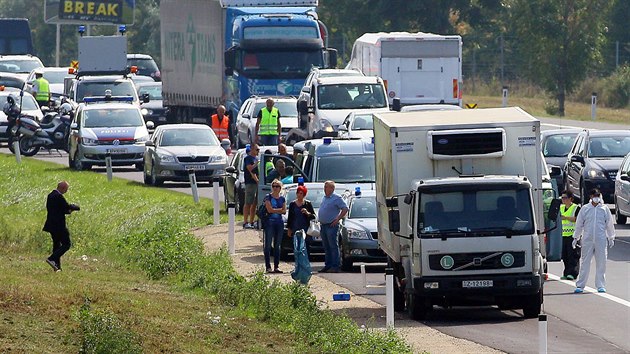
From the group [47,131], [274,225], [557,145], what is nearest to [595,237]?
[274,225]

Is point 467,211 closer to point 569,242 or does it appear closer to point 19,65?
point 569,242

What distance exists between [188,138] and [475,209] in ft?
66.7

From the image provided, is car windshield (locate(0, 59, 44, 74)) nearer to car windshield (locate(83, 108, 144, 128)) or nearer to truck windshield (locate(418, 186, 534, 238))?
car windshield (locate(83, 108, 144, 128))

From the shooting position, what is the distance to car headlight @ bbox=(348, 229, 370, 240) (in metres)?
25.9

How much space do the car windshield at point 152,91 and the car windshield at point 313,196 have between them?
33.1 meters

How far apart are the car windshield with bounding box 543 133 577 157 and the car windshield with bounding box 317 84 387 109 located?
4.54 metres

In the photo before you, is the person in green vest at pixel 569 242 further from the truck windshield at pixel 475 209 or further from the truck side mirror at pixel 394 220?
the truck side mirror at pixel 394 220

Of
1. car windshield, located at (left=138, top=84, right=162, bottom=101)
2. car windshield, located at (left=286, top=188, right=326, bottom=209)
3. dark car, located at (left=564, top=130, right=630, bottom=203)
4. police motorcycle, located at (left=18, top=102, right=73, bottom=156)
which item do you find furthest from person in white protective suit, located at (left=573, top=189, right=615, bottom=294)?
car windshield, located at (left=138, top=84, right=162, bottom=101)

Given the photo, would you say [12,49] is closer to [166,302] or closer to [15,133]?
[15,133]

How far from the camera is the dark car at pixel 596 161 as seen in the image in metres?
33.8

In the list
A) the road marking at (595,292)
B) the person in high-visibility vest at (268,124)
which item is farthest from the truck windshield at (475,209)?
the person in high-visibility vest at (268,124)

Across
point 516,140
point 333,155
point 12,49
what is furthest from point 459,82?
point 12,49

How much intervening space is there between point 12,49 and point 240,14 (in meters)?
33.6

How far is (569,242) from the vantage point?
24891 millimetres
